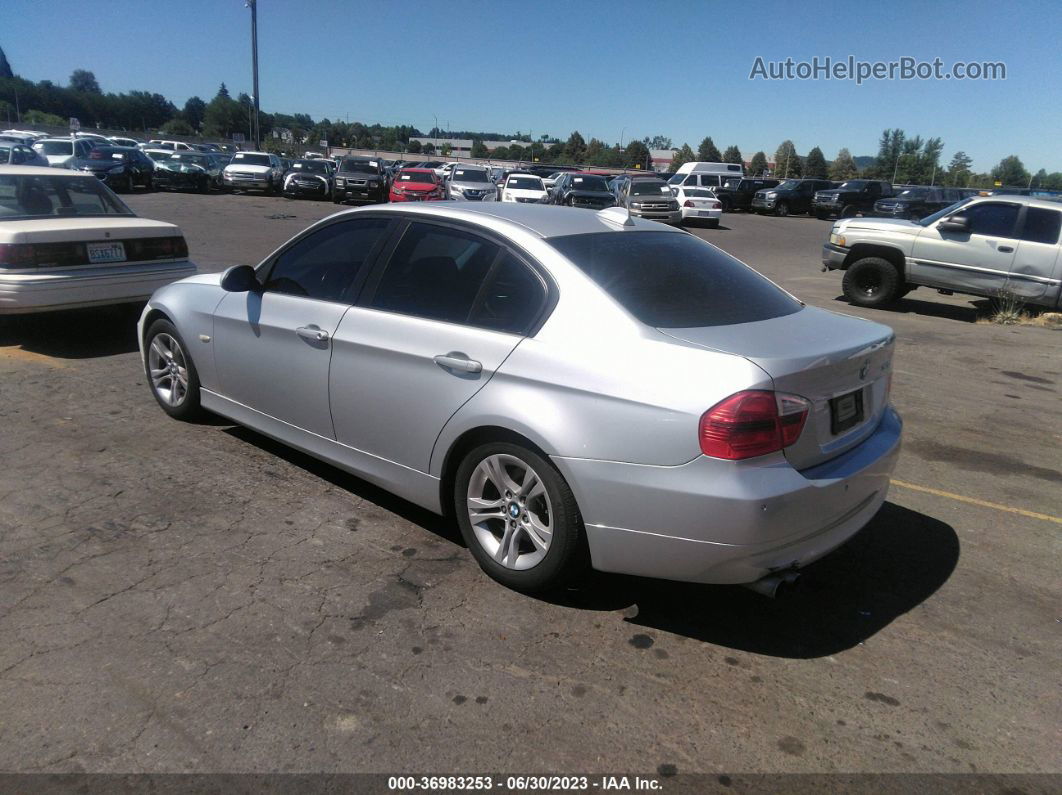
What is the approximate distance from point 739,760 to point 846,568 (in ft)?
5.20

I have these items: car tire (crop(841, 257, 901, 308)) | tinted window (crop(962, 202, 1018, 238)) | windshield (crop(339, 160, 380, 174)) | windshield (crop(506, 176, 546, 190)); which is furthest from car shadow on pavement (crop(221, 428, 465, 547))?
windshield (crop(339, 160, 380, 174))

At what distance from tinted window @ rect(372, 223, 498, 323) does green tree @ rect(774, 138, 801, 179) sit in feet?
318

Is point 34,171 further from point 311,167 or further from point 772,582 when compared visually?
point 311,167

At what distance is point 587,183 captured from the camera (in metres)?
28.0

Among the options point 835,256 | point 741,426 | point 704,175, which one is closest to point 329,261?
point 741,426

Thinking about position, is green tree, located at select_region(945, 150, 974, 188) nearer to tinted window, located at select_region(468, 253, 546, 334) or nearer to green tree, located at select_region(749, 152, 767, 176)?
green tree, located at select_region(749, 152, 767, 176)

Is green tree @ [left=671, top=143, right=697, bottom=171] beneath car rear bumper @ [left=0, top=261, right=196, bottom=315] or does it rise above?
above

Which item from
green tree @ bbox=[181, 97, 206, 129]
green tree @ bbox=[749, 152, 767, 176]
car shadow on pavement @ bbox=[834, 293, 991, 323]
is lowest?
car shadow on pavement @ bbox=[834, 293, 991, 323]

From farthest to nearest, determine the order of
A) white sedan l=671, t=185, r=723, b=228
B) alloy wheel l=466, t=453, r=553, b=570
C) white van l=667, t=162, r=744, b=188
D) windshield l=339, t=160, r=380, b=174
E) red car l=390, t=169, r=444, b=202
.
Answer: white van l=667, t=162, r=744, b=188
white sedan l=671, t=185, r=723, b=228
windshield l=339, t=160, r=380, b=174
red car l=390, t=169, r=444, b=202
alloy wheel l=466, t=453, r=553, b=570

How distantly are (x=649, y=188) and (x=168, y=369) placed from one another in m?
25.0

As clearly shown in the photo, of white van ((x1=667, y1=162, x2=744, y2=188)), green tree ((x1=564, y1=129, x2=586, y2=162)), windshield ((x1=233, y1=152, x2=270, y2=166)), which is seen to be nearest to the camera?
windshield ((x1=233, y1=152, x2=270, y2=166))

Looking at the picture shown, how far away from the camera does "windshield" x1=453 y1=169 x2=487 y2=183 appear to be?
91.9ft

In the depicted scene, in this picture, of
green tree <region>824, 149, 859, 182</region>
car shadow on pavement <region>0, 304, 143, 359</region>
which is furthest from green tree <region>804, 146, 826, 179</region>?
car shadow on pavement <region>0, 304, 143, 359</region>

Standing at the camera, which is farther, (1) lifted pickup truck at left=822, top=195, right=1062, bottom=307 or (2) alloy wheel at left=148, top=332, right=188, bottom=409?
(1) lifted pickup truck at left=822, top=195, right=1062, bottom=307
